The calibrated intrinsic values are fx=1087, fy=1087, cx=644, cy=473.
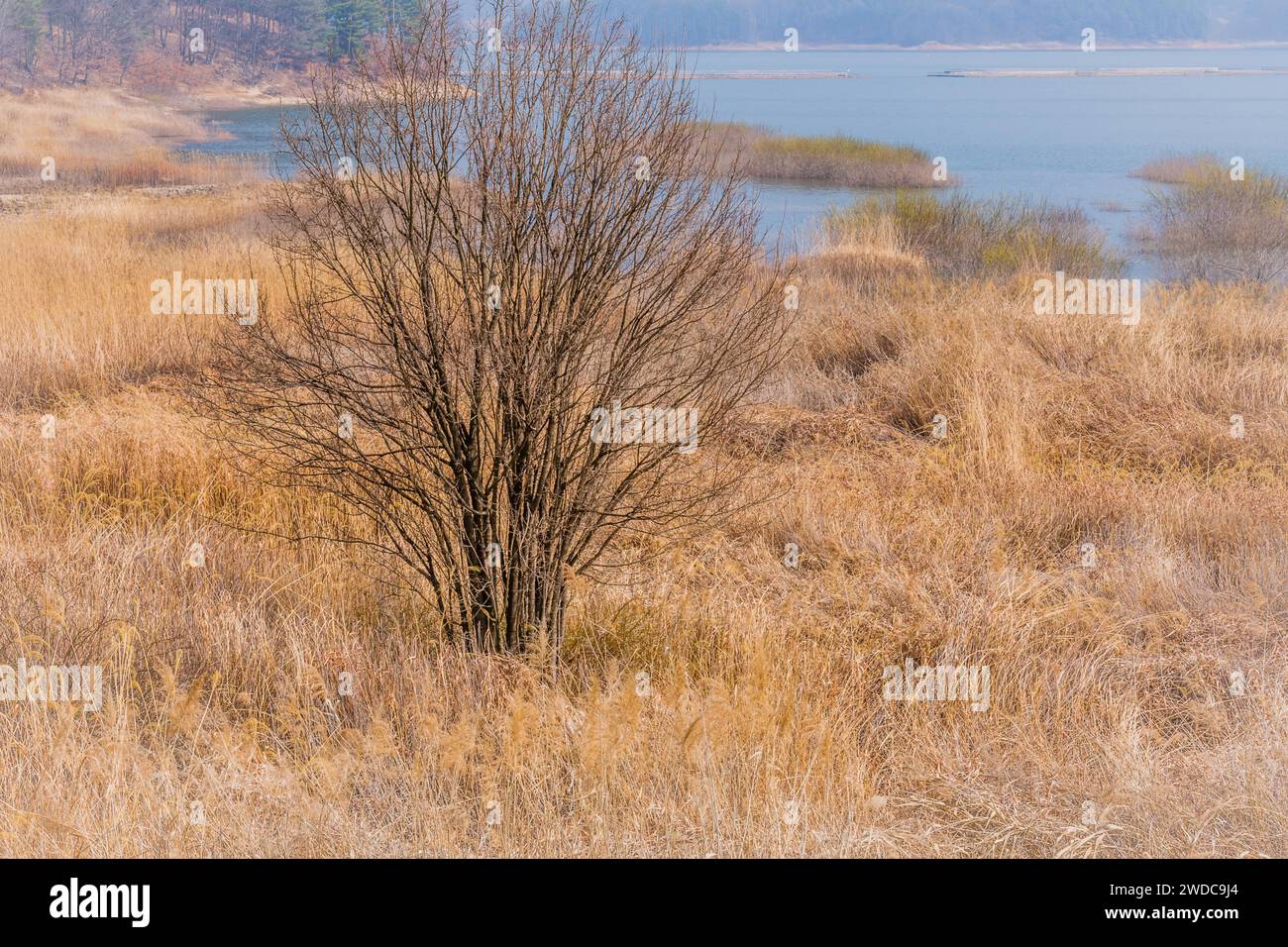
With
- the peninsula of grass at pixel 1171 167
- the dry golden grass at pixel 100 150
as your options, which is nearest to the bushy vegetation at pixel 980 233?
the peninsula of grass at pixel 1171 167

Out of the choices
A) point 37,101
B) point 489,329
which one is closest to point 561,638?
point 489,329

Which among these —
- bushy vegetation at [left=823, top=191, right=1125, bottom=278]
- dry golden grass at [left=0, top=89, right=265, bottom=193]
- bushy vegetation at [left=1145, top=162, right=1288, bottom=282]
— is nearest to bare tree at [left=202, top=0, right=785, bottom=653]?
bushy vegetation at [left=823, top=191, right=1125, bottom=278]

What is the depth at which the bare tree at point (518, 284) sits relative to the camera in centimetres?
451

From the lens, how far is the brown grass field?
349cm

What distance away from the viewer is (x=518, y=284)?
455 centimetres

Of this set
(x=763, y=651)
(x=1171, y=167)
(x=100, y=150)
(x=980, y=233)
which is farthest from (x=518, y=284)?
(x=100, y=150)

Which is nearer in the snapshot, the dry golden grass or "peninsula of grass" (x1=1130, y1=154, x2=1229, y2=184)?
the dry golden grass

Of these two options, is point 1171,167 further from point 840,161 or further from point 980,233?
point 980,233

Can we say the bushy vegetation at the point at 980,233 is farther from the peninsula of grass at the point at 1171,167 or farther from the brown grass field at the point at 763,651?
the peninsula of grass at the point at 1171,167

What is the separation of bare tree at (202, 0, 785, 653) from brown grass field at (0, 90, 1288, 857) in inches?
19.9

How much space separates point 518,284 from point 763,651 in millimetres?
1841

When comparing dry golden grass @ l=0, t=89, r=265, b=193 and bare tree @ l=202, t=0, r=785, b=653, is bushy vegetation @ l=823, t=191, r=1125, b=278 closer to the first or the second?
bare tree @ l=202, t=0, r=785, b=653

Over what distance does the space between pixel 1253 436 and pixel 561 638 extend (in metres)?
6.45

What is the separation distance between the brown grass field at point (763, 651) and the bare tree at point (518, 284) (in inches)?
19.9
